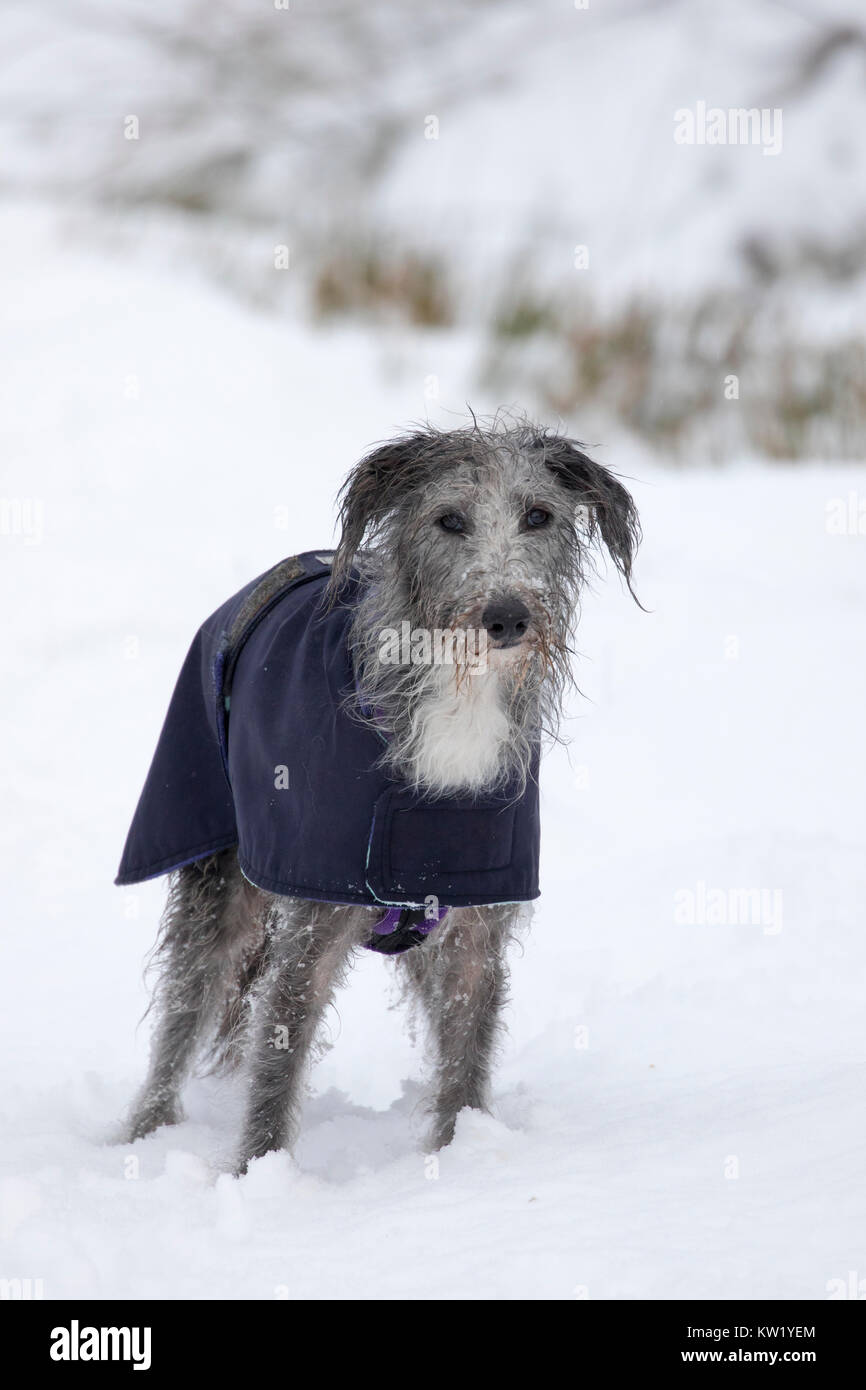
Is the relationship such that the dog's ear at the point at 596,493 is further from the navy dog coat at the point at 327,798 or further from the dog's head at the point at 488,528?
the navy dog coat at the point at 327,798

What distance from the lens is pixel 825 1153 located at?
3.29m

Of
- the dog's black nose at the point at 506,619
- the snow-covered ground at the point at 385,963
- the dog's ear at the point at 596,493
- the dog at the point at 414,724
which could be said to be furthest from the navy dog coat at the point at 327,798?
the snow-covered ground at the point at 385,963

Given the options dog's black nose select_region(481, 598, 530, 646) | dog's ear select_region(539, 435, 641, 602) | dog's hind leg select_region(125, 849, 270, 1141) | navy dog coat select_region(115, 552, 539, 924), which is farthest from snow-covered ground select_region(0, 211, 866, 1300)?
dog's ear select_region(539, 435, 641, 602)

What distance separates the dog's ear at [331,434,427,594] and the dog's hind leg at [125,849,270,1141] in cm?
126

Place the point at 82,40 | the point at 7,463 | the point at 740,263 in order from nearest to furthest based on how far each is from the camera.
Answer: the point at 7,463, the point at 740,263, the point at 82,40

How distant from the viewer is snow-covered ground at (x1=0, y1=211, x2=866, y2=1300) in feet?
10.3

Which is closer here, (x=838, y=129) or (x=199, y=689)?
(x=199, y=689)

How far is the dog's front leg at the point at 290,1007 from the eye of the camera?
3.76 meters

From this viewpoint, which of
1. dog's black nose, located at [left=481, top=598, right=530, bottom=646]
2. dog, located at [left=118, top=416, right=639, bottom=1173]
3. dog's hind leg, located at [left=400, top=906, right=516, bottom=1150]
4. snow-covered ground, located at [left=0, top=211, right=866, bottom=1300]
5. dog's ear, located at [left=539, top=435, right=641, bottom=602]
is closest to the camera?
snow-covered ground, located at [left=0, top=211, right=866, bottom=1300]

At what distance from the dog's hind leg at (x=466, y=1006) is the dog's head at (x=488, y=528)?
905 mm

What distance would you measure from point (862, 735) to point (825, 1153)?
15.2 feet

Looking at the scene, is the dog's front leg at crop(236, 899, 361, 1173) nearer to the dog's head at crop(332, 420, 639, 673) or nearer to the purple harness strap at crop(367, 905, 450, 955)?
the purple harness strap at crop(367, 905, 450, 955)

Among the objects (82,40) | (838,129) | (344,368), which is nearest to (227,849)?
(344,368)
